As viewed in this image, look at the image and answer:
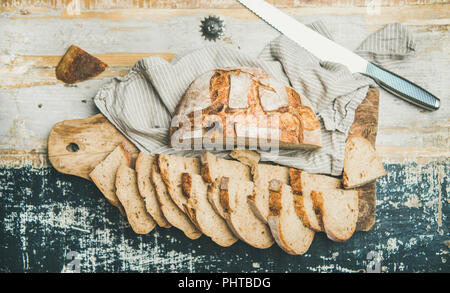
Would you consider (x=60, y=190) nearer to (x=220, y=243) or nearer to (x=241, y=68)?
(x=220, y=243)

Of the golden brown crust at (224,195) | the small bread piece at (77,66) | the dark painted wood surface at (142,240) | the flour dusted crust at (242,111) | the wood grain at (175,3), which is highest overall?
the wood grain at (175,3)

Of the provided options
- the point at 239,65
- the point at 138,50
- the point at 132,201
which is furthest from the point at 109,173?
the point at 239,65

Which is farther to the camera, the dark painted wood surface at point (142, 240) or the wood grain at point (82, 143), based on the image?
the dark painted wood surface at point (142, 240)

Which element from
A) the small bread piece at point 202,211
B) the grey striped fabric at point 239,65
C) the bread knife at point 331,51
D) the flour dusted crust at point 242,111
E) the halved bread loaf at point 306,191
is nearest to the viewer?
the flour dusted crust at point 242,111

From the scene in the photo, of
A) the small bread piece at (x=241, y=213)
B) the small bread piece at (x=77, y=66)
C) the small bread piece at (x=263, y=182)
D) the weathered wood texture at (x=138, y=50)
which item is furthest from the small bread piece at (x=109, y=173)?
the small bread piece at (x=263, y=182)

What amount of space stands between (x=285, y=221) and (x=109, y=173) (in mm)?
1361

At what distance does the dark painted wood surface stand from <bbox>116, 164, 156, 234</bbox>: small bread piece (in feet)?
0.64

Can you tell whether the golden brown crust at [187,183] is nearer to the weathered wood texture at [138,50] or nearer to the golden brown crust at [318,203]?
the golden brown crust at [318,203]

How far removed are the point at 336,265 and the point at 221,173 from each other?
4.13ft

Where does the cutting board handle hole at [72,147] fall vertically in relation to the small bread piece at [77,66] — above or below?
below

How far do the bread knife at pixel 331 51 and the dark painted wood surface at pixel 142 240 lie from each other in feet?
2.02

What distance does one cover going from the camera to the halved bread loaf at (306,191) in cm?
244

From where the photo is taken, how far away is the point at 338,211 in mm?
2488

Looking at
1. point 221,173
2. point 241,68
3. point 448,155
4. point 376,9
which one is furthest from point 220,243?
point 376,9
